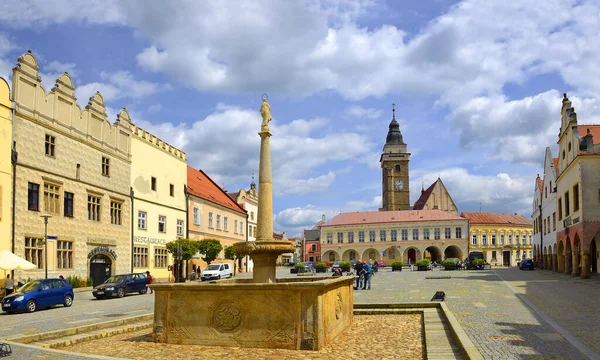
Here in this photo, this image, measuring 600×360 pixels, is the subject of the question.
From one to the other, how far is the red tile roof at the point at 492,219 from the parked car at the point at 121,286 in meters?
84.9

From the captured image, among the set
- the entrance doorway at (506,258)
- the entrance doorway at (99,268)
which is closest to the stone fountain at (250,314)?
the entrance doorway at (99,268)

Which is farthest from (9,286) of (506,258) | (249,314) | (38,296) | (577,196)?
(506,258)

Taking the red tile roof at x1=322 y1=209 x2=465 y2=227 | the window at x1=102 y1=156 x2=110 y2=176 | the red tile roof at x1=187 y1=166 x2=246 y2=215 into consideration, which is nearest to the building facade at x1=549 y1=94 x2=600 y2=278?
the red tile roof at x1=187 y1=166 x2=246 y2=215

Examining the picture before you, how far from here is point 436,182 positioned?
116 m

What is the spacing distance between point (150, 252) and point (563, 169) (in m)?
33.0

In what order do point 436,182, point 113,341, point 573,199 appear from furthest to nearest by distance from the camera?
point 436,182 → point 573,199 → point 113,341

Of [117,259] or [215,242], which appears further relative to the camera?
[215,242]

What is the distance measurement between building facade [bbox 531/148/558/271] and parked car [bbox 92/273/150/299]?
122 ft

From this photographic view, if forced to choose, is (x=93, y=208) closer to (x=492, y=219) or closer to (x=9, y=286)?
(x=9, y=286)

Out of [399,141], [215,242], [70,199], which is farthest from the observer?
[399,141]

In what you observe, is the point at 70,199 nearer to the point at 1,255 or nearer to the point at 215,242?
the point at 1,255

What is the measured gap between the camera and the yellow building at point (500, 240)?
342 feet

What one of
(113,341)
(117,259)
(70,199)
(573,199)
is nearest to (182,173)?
(117,259)

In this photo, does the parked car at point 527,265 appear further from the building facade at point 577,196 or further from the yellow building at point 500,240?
the yellow building at point 500,240
